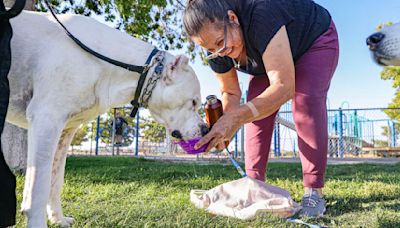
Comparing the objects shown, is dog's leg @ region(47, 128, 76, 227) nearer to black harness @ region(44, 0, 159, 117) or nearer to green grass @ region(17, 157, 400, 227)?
green grass @ region(17, 157, 400, 227)

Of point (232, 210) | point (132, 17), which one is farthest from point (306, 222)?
point (132, 17)

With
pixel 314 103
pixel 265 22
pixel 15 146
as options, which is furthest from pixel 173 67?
pixel 15 146

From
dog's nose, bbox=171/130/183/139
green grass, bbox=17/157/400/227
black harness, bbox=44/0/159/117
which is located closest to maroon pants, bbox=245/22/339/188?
green grass, bbox=17/157/400/227

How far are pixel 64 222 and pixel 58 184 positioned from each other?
22 cm

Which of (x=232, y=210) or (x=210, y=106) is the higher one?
(x=210, y=106)

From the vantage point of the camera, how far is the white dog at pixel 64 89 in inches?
72.6

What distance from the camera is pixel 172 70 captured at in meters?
2.23

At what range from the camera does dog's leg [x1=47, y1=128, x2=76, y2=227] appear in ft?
7.18

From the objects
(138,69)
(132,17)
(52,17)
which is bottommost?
(138,69)

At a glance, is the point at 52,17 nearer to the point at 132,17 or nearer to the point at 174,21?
the point at 132,17

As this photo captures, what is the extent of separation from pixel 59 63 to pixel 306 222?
1540 mm

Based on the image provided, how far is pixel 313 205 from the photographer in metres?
2.48

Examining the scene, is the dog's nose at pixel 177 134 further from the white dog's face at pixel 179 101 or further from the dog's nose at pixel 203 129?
the dog's nose at pixel 203 129

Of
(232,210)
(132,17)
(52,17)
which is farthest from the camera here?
(132,17)
